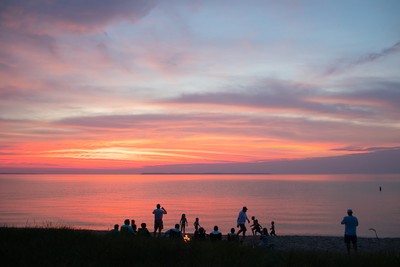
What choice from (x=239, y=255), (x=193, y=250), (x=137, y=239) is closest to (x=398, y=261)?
(x=239, y=255)

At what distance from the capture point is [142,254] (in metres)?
11.7

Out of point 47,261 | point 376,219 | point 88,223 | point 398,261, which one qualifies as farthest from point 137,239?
point 376,219

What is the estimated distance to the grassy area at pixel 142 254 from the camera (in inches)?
432

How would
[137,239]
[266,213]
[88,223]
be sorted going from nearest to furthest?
[137,239], [88,223], [266,213]

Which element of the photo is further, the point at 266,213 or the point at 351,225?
the point at 266,213

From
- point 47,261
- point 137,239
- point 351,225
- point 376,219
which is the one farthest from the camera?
Result: point 376,219

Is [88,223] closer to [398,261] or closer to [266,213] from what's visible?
[266,213]

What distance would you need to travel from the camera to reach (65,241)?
12.4 m

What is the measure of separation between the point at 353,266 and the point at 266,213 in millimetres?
46897

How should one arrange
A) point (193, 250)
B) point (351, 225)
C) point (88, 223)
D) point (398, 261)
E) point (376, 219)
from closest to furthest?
point (398, 261), point (193, 250), point (351, 225), point (88, 223), point (376, 219)

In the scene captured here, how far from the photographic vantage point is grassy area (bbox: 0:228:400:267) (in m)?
11.0

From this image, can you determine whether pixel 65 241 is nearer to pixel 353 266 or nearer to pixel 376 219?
pixel 353 266

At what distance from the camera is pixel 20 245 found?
11.8 meters

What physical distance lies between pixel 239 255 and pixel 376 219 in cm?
4411
